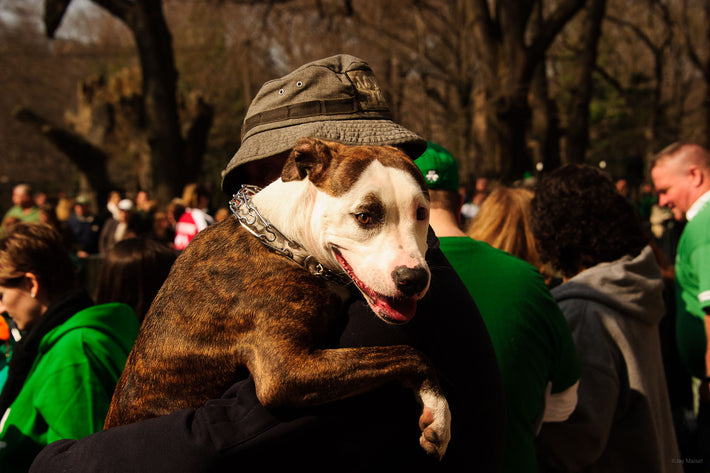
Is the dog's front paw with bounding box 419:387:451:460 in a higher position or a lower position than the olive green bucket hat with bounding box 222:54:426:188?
lower

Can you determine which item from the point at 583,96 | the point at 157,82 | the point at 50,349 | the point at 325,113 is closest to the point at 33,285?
the point at 50,349

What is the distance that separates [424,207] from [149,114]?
12.1 metres

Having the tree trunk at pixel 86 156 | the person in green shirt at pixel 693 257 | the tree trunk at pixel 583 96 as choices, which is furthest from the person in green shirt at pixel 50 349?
the tree trunk at pixel 86 156

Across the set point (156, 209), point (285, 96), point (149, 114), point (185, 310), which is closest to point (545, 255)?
point (285, 96)

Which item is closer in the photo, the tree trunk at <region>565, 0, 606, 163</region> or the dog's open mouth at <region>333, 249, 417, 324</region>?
the dog's open mouth at <region>333, 249, 417, 324</region>

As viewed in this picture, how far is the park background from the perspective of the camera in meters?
12.3

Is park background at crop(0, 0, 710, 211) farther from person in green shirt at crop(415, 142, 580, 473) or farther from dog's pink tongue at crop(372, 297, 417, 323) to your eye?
dog's pink tongue at crop(372, 297, 417, 323)

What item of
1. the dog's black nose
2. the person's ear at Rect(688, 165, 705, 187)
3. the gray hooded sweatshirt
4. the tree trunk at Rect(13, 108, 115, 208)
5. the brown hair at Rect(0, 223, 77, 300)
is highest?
the dog's black nose

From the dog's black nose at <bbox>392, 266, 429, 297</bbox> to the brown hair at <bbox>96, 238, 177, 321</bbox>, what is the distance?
9.38 feet

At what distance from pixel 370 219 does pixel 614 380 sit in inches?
88.2

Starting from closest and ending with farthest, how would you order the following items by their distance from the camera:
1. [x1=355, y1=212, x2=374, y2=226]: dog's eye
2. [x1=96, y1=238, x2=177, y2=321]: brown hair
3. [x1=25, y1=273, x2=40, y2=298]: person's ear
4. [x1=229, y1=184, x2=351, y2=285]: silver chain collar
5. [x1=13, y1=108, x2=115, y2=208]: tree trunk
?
[x1=355, y1=212, x2=374, y2=226]: dog's eye, [x1=229, y1=184, x2=351, y2=285]: silver chain collar, [x1=25, y1=273, x2=40, y2=298]: person's ear, [x1=96, y1=238, x2=177, y2=321]: brown hair, [x1=13, y1=108, x2=115, y2=208]: tree trunk

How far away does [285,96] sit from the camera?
226 centimetres

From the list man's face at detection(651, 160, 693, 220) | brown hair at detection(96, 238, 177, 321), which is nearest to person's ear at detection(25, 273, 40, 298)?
brown hair at detection(96, 238, 177, 321)

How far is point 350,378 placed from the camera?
164 cm
